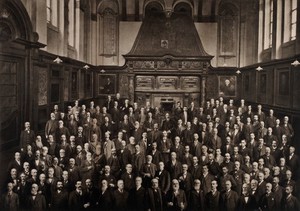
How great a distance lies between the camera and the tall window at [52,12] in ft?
31.4

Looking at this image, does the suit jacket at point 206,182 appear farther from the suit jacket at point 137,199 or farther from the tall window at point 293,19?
the tall window at point 293,19

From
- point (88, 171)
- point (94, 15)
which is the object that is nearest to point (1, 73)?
point (88, 171)

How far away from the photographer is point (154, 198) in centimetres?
656

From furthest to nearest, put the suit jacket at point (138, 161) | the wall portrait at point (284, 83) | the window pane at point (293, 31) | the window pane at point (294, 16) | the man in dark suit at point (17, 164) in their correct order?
the window pane at point (293, 31)
the window pane at point (294, 16)
the wall portrait at point (284, 83)
the suit jacket at point (138, 161)
the man in dark suit at point (17, 164)

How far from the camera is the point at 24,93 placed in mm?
8148

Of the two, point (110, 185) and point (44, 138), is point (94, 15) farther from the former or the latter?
point (110, 185)

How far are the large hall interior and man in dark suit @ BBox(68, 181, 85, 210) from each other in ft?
0.06

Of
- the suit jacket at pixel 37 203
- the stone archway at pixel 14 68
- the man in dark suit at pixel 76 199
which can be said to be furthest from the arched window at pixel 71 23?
the suit jacket at pixel 37 203

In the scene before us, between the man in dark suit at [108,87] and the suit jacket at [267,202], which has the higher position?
the man in dark suit at [108,87]

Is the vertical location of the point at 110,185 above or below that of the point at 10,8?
below

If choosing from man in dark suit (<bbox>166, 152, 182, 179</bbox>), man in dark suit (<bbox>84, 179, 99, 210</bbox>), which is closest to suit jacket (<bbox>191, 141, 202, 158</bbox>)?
man in dark suit (<bbox>166, 152, 182, 179</bbox>)

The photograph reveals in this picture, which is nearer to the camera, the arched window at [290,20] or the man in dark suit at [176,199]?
the man in dark suit at [176,199]

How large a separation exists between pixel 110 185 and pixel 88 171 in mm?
677

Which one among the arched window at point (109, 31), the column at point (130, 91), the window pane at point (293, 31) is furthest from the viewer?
the column at point (130, 91)
